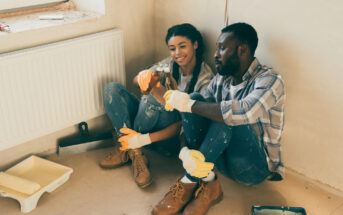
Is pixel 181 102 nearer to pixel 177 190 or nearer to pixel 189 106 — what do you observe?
pixel 189 106

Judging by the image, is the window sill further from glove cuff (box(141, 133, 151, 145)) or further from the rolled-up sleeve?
the rolled-up sleeve

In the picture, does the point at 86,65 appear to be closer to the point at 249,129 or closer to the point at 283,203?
the point at 249,129

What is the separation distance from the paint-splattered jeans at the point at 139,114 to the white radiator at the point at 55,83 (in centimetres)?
15

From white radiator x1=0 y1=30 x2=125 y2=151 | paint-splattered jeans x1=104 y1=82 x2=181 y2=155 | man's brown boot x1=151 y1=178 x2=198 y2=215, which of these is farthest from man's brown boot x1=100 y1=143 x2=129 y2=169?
man's brown boot x1=151 y1=178 x2=198 y2=215

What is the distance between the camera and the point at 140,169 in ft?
6.01

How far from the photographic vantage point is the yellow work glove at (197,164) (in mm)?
1519

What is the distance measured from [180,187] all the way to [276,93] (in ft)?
2.00

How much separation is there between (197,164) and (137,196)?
15.9 inches

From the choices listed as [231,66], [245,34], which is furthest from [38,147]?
[245,34]

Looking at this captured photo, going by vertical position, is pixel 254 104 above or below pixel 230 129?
above

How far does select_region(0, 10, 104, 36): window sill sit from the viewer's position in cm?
172

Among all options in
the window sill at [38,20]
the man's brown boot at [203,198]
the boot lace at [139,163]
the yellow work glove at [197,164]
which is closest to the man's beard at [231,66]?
the yellow work glove at [197,164]

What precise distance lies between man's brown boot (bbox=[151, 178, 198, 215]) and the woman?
0.20 meters

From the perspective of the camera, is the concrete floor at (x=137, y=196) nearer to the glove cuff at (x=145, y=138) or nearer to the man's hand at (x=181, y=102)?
the glove cuff at (x=145, y=138)
